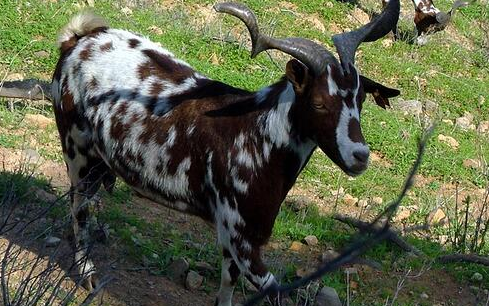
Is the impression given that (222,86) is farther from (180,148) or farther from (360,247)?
(360,247)

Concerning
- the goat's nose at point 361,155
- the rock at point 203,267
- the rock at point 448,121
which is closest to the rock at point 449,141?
the rock at point 448,121

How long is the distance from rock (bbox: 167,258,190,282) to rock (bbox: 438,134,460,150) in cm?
491

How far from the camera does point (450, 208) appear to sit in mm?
8016

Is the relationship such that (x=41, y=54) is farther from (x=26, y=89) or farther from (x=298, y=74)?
(x=298, y=74)

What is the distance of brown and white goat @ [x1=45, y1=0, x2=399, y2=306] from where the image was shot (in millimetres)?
4562

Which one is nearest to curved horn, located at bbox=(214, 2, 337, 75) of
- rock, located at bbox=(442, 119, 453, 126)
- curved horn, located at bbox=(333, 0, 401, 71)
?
curved horn, located at bbox=(333, 0, 401, 71)

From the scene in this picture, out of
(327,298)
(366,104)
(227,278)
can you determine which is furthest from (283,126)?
(366,104)

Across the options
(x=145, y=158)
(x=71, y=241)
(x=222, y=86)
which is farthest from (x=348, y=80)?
(x=71, y=241)

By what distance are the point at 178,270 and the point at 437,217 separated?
2.89m

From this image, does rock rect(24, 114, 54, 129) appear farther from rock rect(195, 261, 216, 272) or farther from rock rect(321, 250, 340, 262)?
rock rect(321, 250, 340, 262)

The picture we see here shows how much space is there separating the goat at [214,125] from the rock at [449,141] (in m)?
4.90

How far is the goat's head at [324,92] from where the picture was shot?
443cm

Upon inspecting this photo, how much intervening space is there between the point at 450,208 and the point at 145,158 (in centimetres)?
382

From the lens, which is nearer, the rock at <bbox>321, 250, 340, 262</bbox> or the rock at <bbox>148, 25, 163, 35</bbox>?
the rock at <bbox>321, 250, 340, 262</bbox>
